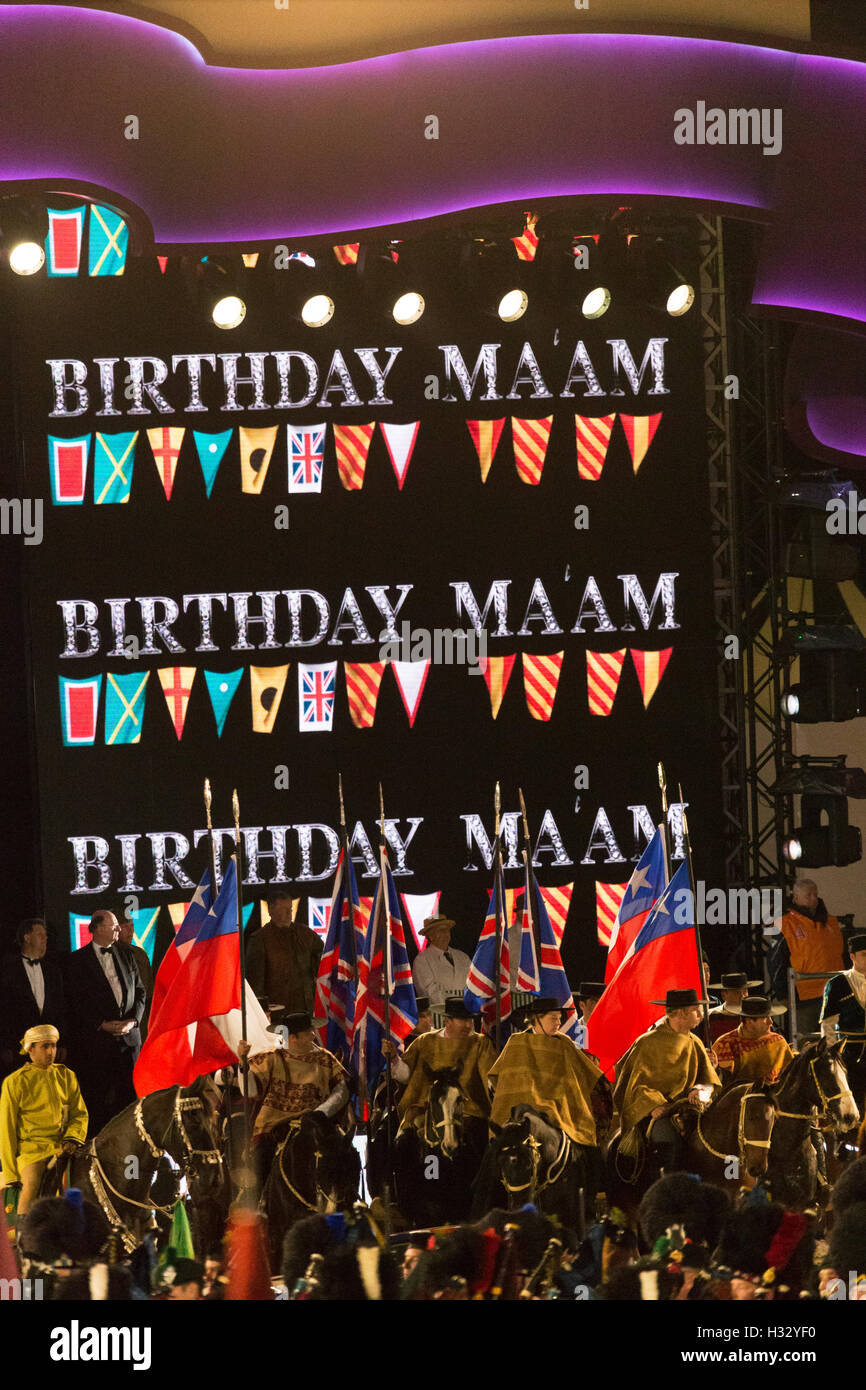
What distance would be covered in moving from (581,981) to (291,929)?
2599 millimetres

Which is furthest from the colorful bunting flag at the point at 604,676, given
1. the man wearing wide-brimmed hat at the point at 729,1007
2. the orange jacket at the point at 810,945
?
the man wearing wide-brimmed hat at the point at 729,1007

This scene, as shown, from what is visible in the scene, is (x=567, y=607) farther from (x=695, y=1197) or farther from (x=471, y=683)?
(x=695, y=1197)

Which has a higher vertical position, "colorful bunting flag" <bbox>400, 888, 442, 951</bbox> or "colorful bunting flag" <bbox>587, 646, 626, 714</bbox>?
"colorful bunting flag" <bbox>587, 646, 626, 714</bbox>

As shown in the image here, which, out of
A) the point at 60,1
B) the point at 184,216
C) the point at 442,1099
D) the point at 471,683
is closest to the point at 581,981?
the point at 471,683

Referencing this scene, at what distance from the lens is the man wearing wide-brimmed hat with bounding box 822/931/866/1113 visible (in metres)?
10.7

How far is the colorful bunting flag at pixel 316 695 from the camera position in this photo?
601 inches

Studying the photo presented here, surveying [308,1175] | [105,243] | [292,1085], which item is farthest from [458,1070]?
[105,243]

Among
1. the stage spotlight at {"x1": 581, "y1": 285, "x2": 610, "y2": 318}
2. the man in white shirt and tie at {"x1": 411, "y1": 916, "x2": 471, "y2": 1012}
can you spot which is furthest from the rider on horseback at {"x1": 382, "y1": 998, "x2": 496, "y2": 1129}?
the stage spotlight at {"x1": 581, "y1": 285, "x2": 610, "y2": 318}

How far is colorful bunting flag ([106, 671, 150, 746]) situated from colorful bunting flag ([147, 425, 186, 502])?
4.60 feet

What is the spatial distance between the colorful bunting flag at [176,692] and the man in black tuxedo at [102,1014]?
7.14 feet

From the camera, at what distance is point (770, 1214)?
7984 mm

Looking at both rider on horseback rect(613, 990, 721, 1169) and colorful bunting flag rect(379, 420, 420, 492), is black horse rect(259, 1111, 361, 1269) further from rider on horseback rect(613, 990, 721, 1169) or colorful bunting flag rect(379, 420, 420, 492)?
colorful bunting flag rect(379, 420, 420, 492)

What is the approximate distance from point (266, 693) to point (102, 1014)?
3.01 m
